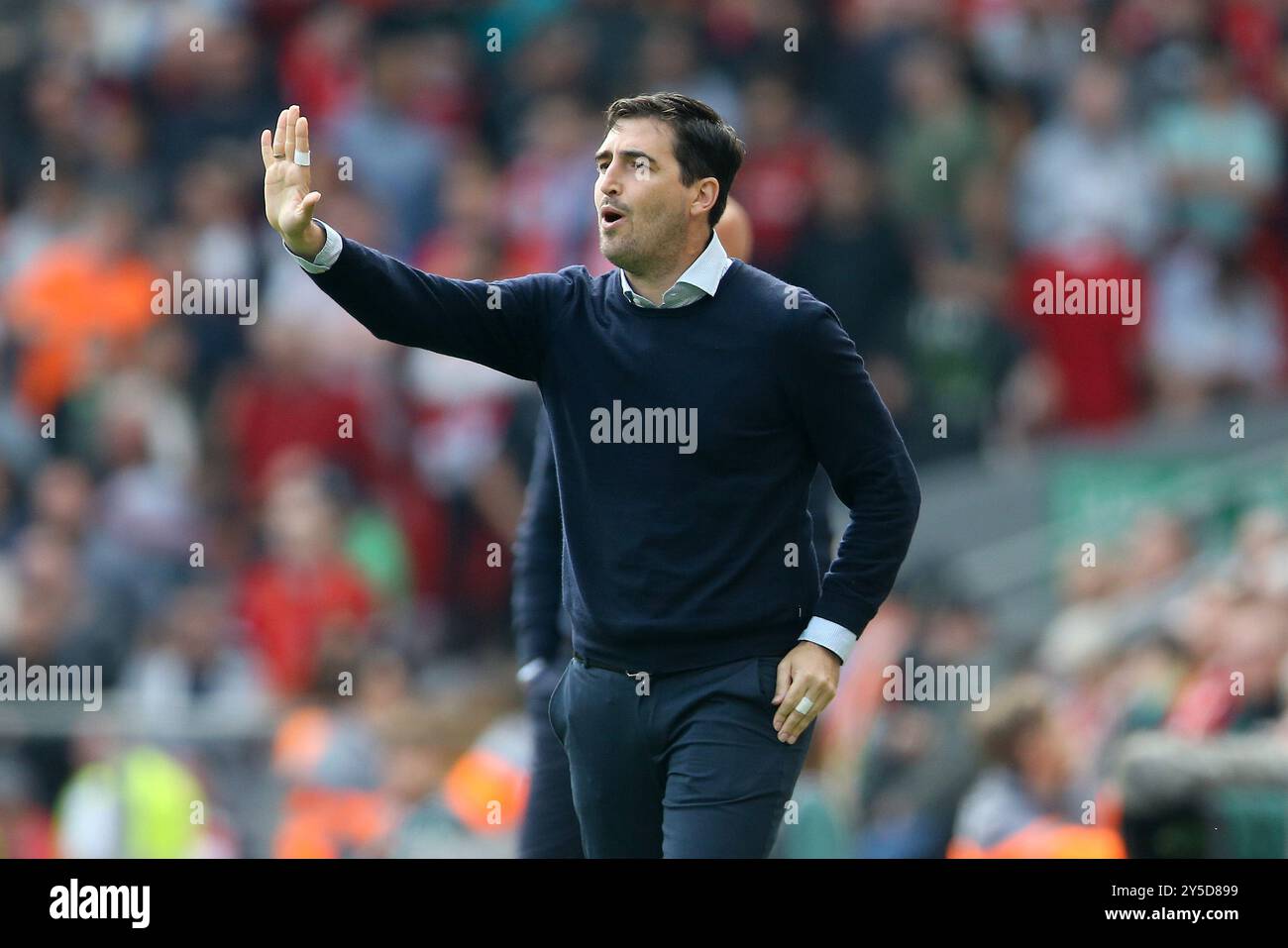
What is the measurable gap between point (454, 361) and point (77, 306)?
1.97m

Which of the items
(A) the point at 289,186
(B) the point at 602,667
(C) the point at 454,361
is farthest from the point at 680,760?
(C) the point at 454,361

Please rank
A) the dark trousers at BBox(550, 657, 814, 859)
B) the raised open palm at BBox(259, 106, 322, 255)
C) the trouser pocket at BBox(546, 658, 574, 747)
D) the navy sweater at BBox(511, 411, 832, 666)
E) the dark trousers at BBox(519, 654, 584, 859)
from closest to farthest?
the raised open palm at BBox(259, 106, 322, 255) < the dark trousers at BBox(550, 657, 814, 859) < the trouser pocket at BBox(546, 658, 574, 747) < the dark trousers at BBox(519, 654, 584, 859) < the navy sweater at BBox(511, 411, 832, 666)

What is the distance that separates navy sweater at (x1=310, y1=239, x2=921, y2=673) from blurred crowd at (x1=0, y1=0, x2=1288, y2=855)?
3.64 m

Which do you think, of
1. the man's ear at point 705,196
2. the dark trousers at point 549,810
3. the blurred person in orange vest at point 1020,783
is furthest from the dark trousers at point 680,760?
the blurred person in orange vest at point 1020,783

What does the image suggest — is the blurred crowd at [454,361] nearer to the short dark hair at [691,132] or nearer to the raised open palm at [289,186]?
the short dark hair at [691,132]

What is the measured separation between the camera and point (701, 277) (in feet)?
14.1

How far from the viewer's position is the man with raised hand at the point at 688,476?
4191 millimetres

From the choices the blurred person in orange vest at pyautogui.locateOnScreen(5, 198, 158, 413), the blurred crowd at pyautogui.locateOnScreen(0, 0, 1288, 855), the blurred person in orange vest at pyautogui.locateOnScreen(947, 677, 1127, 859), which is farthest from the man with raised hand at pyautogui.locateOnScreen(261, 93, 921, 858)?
the blurred person in orange vest at pyautogui.locateOnScreen(5, 198, 158, 413)

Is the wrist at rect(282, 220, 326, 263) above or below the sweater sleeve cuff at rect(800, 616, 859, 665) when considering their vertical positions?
above

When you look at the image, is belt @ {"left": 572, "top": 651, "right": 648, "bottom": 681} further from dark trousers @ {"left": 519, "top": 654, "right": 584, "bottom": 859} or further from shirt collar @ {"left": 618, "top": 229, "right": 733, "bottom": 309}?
shirt collar @ {"left": 618, "top": 229, "right": 733, "bottom": 309}

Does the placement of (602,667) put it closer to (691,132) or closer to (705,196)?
(705,196)

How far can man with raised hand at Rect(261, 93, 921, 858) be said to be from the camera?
4191 mm

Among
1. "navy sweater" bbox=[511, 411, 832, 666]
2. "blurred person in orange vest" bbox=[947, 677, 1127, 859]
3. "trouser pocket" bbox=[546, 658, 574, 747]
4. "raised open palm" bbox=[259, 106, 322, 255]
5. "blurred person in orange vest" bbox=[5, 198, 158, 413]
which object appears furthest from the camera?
"blurred person in orange vest" bbox=[5, 198, 158, 413]

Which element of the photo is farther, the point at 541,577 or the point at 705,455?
the point at 541,577
